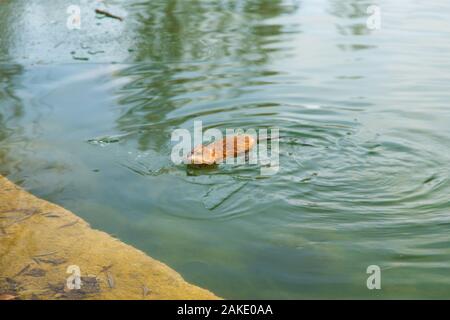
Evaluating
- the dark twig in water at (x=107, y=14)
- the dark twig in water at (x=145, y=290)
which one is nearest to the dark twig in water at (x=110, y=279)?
the dark twig in water at (x=145, y=290)

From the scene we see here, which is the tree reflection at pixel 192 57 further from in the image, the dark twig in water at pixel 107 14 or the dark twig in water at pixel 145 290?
the dark twig in water at pixel 145 290

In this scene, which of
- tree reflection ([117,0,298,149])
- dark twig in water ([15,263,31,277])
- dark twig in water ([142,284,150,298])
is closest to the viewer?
dark twig in water ([142,284,150,298])

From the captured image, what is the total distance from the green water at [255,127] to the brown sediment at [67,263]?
0.17 metres

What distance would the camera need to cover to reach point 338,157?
188 inches

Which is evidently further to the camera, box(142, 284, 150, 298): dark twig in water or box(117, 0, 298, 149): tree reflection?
box(117, 0, 298, 149): tree reflection

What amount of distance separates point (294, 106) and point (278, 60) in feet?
5.20

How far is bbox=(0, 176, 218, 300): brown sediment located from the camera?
3074mm

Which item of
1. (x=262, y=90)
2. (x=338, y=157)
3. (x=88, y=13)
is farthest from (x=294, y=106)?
(x=88, y=13)

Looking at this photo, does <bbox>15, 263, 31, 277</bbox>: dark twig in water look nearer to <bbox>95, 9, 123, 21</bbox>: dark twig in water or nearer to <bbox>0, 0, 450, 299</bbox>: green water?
<bbox>0, 0, 450, 299</bbox>: green water

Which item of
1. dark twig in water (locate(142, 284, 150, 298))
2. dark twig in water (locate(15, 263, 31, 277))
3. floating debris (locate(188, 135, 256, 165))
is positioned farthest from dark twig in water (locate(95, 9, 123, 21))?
dark twig in water (locate(142, 284, 150, 298))

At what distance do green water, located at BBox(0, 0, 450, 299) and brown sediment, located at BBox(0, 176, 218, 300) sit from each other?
0.17m

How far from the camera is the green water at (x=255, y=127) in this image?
354 cm

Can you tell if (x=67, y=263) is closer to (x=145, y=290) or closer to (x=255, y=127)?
(x=145, y=290)
